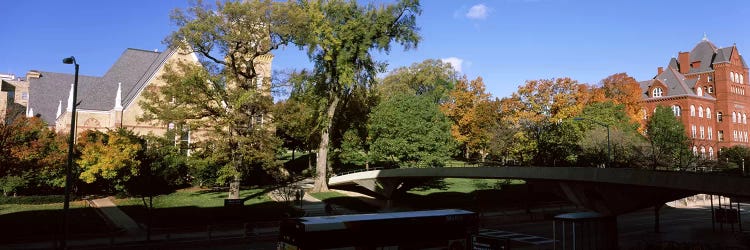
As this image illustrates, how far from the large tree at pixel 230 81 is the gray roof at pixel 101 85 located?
19.7 meters

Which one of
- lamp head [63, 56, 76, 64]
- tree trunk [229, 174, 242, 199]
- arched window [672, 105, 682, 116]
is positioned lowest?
tree trunk [229, 174, 242, 199]

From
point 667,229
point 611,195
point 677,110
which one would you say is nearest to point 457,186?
point 667,229

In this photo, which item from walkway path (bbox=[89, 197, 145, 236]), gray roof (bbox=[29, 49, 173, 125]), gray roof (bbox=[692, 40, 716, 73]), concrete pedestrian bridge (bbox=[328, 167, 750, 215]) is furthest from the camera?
gray roof (bbox=[692, 40, 716, 73])

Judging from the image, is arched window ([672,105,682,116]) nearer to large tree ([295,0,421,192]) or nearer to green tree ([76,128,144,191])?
large tree ([295,0,421,192])

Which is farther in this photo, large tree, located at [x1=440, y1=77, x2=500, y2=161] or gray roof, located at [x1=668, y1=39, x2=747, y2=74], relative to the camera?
gray roof, located at [x1=668, y1=39, x2=747, y2=74]

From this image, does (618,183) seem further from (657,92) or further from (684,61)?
(684,61)

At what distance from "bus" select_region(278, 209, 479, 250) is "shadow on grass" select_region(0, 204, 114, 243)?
15.2 meters

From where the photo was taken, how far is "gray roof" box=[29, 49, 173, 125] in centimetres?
5503

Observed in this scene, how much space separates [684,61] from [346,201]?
86938mm

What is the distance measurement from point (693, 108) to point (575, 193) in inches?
2947

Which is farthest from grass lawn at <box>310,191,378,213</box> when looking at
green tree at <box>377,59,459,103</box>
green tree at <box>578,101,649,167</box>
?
green tree at <box>377,59,459,103</box>

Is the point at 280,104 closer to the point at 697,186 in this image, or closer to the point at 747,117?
the point at 697,186

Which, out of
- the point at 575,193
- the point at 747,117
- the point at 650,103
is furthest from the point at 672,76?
the point at 575,193

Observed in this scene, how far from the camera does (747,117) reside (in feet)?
313
